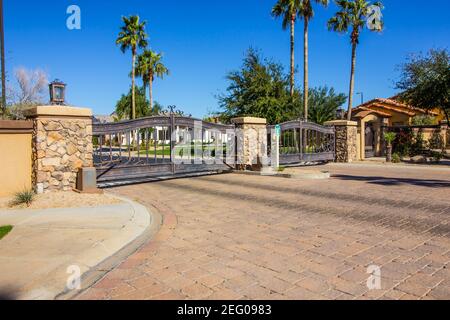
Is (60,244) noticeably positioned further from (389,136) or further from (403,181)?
(389,136)

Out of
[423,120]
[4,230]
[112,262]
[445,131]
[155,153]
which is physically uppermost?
[423,120]

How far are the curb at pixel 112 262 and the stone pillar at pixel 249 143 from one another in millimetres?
9269

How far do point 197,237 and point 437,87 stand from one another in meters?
22.7

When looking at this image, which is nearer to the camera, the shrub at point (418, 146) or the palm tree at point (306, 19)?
the shrub at point (418, 146)

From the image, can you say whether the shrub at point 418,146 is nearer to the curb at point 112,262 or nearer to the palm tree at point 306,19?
the palm tree at point 306,19

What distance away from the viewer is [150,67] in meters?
48.0

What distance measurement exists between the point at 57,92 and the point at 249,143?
27.0 feet

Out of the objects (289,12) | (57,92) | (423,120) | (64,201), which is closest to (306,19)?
Result: (289,12)

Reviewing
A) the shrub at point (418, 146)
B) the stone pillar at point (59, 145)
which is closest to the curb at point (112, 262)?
the stone pillar at point (59, 145)

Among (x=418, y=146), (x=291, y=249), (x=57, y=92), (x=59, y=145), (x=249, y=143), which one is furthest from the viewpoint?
(x=418, y=146)

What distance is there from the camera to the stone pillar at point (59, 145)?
920 centimetres

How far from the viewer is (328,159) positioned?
21609 millimetres

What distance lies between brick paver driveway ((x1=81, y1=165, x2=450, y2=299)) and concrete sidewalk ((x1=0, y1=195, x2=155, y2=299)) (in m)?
0.36
